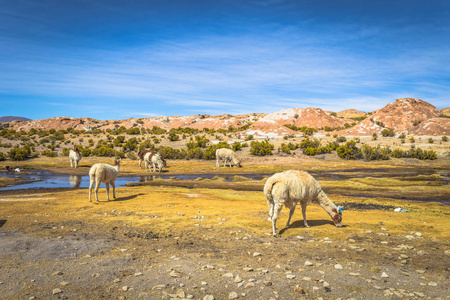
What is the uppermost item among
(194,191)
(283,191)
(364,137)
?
(364,137)

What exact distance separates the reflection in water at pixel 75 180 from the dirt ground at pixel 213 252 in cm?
1098

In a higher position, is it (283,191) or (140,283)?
(283,191)

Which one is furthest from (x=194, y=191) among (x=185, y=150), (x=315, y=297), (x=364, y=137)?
(x=364, y=137)

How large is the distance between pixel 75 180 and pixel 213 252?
27.8 m

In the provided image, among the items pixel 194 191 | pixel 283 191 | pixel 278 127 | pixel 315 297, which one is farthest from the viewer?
pixel 278 127

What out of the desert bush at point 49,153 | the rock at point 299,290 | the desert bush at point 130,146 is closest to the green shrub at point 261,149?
the desert bush at point 130,146

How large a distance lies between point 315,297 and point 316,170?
32.7 metres

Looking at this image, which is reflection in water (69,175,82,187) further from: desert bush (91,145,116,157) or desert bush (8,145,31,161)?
desert bush (8,145,31,161)

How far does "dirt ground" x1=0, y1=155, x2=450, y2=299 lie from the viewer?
6.40 metres

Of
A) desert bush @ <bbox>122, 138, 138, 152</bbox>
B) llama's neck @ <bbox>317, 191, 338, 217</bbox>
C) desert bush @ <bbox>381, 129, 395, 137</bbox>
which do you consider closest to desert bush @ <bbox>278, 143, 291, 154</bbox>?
desert bush @ <bbox>381, 129, 395, 137</bbox>

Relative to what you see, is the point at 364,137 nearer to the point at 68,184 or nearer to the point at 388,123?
the point at 388,123

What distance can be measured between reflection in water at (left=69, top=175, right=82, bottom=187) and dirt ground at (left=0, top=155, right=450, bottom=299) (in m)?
11.0

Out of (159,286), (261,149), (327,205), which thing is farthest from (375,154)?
(159,286)

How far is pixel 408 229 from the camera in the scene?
11.3 meters
